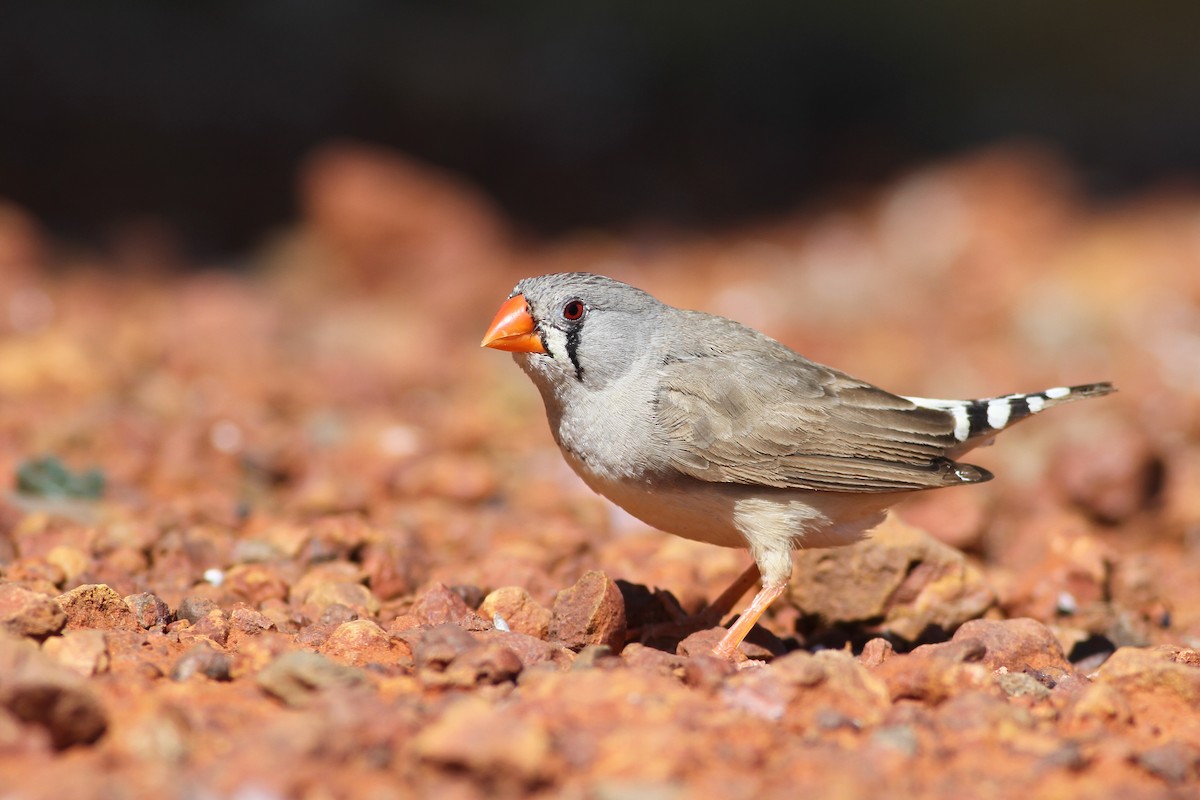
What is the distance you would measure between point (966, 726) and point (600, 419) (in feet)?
5.60

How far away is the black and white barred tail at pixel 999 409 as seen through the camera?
4605mm

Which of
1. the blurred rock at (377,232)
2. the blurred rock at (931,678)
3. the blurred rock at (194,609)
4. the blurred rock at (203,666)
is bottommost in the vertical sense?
the blurred rock at (203,666)

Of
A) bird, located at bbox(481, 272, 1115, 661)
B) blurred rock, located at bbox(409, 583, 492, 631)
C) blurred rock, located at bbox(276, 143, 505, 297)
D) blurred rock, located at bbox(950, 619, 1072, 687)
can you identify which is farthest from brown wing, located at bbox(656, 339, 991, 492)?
blurred rock, located at bbox(276, 143, 505, 297)

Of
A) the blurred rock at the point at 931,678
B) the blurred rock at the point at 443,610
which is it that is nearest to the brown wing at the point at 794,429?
the blurred rock at the point at 443,610

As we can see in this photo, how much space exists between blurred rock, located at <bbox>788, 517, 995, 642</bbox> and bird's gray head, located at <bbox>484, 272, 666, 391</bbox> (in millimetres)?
1018

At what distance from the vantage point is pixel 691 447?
4266 mm

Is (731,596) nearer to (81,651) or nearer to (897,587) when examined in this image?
(897,587)

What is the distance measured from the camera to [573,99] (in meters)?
12.6

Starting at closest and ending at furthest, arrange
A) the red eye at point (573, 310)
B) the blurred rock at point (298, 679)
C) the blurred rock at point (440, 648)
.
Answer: the blurred rock at point (298, 679)
the blurred rock at point (440, 648)
the red eye at point (573, 310)

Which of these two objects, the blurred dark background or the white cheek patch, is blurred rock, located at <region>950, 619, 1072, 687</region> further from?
the blurred dark background

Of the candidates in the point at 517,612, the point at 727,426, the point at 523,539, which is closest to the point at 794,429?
the point at 727,426

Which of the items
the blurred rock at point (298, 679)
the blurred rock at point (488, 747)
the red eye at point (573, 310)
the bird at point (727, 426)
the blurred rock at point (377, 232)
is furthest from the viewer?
the blurred rock at point (377, 232)

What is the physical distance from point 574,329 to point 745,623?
125 centimetres

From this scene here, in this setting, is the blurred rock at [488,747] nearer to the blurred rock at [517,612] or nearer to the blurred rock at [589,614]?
the blurred rock at [589,614]
